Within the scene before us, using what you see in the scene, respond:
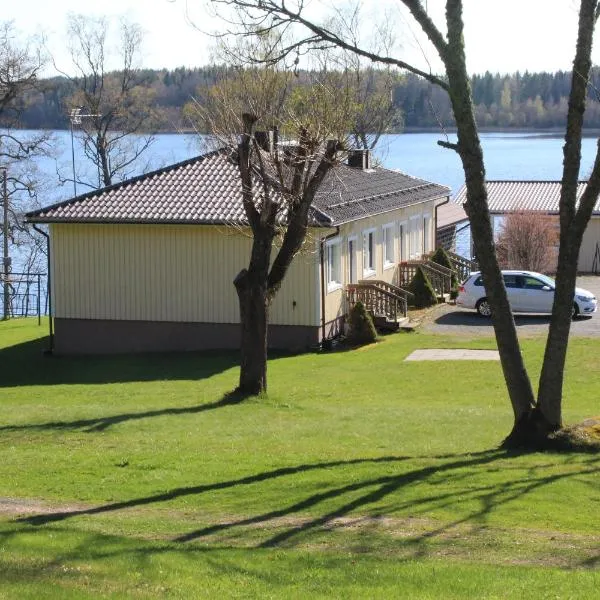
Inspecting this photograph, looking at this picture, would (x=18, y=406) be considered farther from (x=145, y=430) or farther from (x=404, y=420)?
(x=404, y=420)

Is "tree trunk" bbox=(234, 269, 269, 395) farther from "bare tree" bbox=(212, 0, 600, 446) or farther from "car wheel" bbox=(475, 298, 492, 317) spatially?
"car wheel" bbox=(475, 298, 492, 317)

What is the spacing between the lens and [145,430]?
1784 centimetres

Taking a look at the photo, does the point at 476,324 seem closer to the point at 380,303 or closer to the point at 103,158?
the point at 380,303

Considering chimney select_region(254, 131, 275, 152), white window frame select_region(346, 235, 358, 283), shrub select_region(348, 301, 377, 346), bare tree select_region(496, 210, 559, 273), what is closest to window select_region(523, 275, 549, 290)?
white window frame select_region(346, 235, 358, 283)

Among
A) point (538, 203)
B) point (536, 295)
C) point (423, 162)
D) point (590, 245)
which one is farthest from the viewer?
point (423, 162)

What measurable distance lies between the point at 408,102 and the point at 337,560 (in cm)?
6306

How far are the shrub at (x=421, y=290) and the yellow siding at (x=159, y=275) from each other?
274 inches

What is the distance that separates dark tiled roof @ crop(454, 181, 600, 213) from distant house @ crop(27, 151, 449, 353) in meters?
21.1

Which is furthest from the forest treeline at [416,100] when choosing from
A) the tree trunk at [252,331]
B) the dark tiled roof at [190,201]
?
the tree trunk at [252,331]

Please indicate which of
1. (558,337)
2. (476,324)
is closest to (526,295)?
(476,324)

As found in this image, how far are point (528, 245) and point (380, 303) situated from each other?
15.0 meters

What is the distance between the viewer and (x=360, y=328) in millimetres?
30750

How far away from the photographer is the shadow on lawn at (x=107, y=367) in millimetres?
27688

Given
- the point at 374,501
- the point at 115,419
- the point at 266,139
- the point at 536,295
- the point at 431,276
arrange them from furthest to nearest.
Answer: the point at 431,276
the point at 536,295
the point at 266,139
the point at 115,419
the point at 374,501
